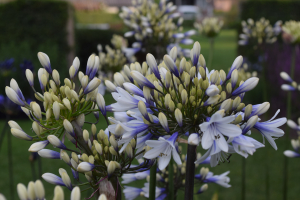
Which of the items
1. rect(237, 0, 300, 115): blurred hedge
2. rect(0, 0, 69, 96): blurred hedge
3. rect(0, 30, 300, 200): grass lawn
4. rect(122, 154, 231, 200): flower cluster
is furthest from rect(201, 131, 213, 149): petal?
rect(0, 0, 69, 96): blurred hedge

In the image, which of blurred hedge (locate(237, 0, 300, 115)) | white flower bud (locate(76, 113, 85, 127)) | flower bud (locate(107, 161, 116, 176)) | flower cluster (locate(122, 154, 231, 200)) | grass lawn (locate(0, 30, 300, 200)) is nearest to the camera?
flower bud (locate(107, 161, 116, 176))

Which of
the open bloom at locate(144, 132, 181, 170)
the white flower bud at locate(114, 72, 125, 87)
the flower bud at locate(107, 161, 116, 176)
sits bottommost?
the flower bud at locate(107, 161, 116, 176)

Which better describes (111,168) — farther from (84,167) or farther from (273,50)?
(273,50)

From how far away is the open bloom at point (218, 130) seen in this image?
3.90 ft

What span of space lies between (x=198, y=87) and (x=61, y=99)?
0.63 metres

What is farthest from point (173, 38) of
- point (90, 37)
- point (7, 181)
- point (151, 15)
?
point (90, 37)

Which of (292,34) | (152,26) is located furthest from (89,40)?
(292,34)

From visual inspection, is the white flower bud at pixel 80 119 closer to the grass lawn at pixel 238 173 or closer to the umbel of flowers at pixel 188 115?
the umbel of flowers at pixel 188 115

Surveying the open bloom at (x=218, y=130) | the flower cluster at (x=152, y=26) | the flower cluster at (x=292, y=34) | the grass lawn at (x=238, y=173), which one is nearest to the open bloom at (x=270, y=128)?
the open bloom at (x=218, y=130)

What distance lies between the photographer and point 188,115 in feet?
4.58

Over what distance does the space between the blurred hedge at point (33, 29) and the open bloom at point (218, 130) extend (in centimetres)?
930

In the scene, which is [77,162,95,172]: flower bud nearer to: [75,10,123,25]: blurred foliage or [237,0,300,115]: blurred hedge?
[237,0,300,115]: blurred hedge

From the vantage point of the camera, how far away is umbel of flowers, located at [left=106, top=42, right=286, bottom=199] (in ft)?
4.03

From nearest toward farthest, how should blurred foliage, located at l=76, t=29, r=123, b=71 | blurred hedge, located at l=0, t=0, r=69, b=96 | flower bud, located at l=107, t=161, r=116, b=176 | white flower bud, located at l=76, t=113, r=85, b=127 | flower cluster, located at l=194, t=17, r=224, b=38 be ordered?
flower bud, located at l=107, t=161, r=116, b=176 → white flower bud, located at l=76, t=113, r=85, b=127 → flower cluster, located at l=194, t=17, r=224, b=38 → blurred hedge, located at l=0, t=0, r=69, b=96 → blurred foliage, located at l=76, t=29, r=123, b=71
